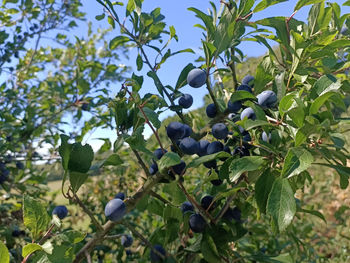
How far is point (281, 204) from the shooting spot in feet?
2.30

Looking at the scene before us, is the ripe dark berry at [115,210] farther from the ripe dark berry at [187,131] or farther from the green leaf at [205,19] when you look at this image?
the green leaf at [205,19]

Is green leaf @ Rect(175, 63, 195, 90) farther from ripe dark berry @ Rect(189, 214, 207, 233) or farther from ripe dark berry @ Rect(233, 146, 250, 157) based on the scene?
ripe dark berry @ Rect(189, 214, 207, 233)

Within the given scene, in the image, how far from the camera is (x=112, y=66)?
2842 mm

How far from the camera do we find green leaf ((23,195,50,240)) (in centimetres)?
76

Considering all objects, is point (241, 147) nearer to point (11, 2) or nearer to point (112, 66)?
point (112, 66)

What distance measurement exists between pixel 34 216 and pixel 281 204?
1.90ft

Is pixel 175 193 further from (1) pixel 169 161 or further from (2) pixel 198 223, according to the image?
(1) pixel 169 161

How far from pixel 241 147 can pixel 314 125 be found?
0.27 m

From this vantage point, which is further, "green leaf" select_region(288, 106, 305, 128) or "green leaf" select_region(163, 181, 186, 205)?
"green leaf" select_region(163, 181, 186, 205)

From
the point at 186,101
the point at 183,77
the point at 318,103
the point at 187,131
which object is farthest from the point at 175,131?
the point at 318,103

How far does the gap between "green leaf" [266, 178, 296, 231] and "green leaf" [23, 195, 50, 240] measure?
53 cm

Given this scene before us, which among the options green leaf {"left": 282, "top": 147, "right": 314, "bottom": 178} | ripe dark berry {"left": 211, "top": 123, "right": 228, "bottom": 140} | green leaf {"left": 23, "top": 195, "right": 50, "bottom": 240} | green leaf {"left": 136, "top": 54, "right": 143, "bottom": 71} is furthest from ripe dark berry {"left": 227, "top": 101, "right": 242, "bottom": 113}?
green leaf {"left": 23, "top": 195, "right": 50, "bottom": 240}

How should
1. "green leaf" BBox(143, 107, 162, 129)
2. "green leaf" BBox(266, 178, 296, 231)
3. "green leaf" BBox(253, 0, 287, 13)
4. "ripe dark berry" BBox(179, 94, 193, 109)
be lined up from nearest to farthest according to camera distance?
1. "green leaf" BBox(266, 178, 296, 231)
2. "green leaf" BBox(143, 107, 162, 129)
3. "green leaf" BBox(253, 0, 287, 13)
4. "ripe dark berry" BBox(179, 94, 193, 109)

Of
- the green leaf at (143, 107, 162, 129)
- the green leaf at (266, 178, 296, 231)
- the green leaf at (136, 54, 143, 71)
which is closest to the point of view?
the green leaf at (266, 178, 296, 231)
